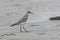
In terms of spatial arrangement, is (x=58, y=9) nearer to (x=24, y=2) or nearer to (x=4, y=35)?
(x=24, y=2)

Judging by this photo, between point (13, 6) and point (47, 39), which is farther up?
point (13, 6)

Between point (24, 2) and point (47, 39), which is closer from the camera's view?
point (47, 39)

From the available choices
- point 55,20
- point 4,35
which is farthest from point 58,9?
point 4,35

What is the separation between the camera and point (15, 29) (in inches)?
74.7

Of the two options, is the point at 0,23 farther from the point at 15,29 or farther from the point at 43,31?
the point at 43,31

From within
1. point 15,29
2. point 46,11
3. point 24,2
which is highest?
point 24,2

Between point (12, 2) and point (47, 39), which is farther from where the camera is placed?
point (12, 2)

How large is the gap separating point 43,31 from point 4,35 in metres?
0.47

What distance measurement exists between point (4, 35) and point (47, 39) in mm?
515

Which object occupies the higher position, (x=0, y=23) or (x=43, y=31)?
(x=0, y=23)

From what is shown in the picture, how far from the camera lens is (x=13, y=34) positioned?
1.88m

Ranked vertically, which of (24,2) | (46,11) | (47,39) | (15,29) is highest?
(24,2)

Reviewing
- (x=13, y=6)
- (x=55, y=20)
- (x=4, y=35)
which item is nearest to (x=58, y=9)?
(x=55, y=20)

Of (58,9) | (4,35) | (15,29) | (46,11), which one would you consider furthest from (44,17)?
(4,35)
